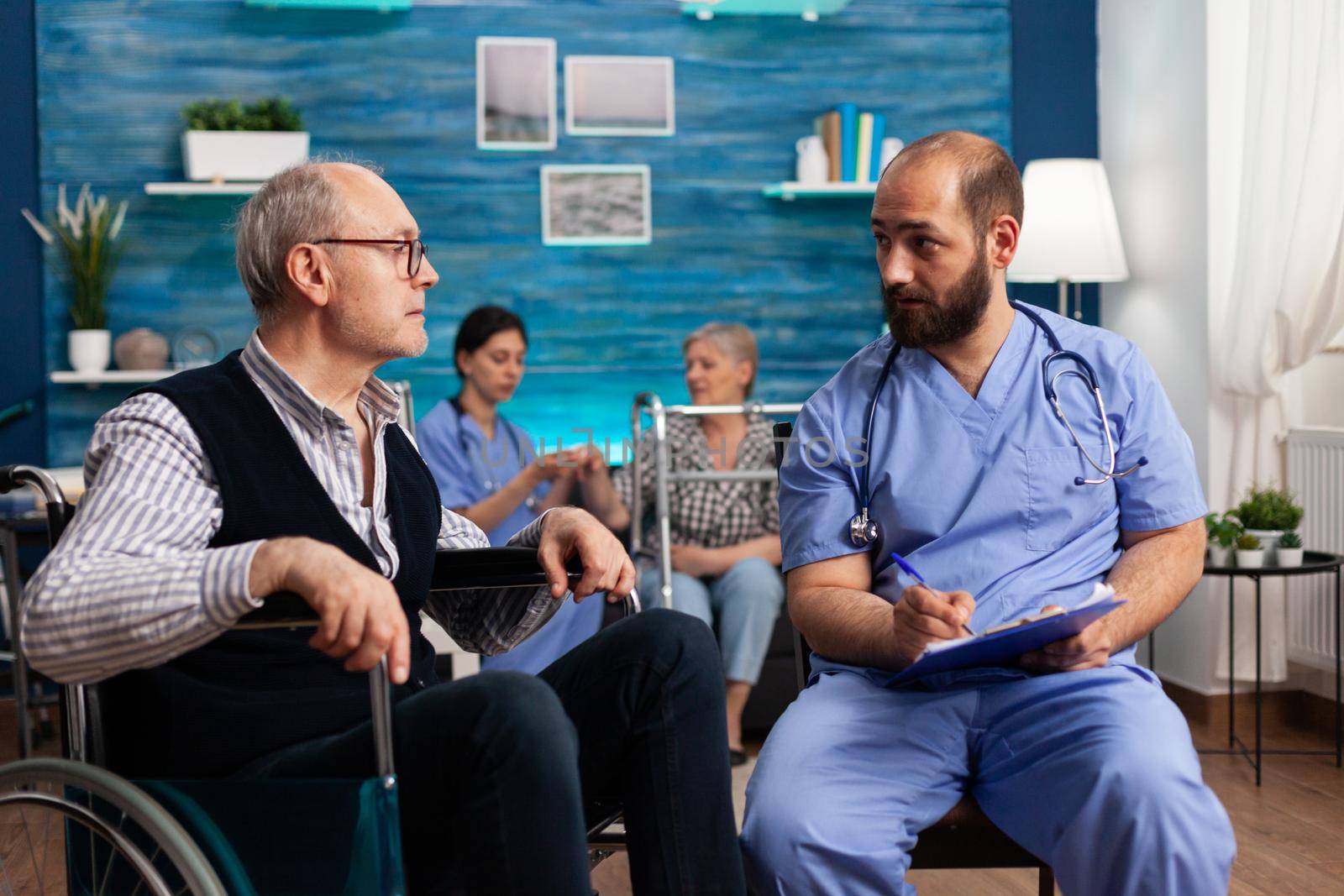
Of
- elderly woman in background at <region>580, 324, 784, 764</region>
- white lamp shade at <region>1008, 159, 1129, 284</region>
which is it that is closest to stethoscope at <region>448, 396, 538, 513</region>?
elderly woman in background at <region>580, 324, 784, 764</region>

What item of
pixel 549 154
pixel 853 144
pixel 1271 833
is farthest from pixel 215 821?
pixel 853 144

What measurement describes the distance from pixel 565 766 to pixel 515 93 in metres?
3.64

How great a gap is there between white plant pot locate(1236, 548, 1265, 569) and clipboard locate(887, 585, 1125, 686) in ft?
6.24

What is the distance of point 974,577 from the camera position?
5.76 ft

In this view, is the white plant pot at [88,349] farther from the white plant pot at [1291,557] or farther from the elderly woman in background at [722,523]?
the white plant pot at [1291,557]

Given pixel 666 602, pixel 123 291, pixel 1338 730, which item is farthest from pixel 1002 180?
pixel 123 291

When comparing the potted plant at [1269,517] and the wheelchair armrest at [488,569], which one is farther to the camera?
the potted plant at [1269,517]

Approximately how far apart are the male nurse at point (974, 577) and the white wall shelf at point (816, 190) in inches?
105

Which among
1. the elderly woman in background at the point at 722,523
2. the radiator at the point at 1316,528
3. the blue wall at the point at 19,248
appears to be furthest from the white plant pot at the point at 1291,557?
the blue wall at the point at 19,248

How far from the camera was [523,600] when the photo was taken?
5.73 ft

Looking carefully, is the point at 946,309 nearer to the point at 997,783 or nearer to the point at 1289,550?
the point at 997,783

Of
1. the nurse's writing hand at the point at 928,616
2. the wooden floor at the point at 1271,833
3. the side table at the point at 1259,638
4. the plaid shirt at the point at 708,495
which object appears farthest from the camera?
the plaid shirt at the point at 708,495

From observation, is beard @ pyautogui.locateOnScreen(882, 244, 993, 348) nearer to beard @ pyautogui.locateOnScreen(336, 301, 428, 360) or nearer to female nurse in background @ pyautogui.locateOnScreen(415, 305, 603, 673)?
beard @ pyautogui.locateOnScreen(336, 301, 428, 360)

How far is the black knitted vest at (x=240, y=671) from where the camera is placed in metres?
1.40
